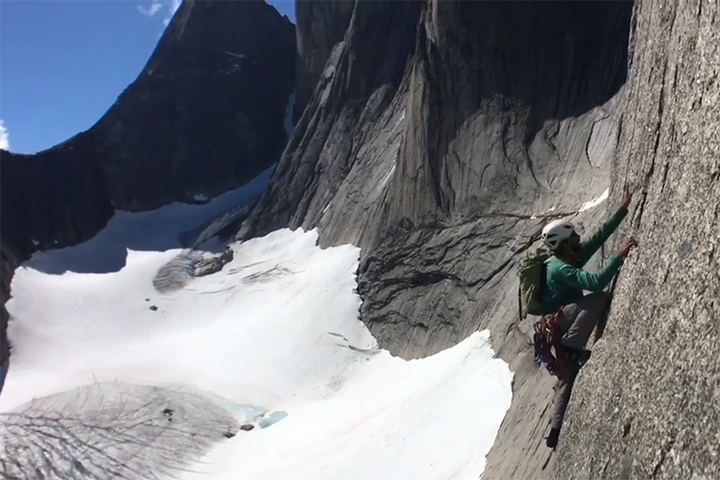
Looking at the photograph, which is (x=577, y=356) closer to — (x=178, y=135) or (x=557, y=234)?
(x=557, y=234)

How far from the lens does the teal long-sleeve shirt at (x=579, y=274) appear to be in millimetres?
7184

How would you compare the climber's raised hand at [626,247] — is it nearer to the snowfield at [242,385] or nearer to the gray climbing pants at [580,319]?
the gray climbing pants at [580,319]

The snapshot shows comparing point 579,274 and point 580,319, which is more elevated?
point 579,274

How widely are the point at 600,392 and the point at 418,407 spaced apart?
12607 mm

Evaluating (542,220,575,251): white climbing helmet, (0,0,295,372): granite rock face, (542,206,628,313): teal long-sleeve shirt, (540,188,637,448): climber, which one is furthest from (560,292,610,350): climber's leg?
(0,0,295,372): granite rock face

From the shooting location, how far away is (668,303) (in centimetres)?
589

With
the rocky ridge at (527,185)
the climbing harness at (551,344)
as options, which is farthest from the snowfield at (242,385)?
the climbing harness at (551,344)

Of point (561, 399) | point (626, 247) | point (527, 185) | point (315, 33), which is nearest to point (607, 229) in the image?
point (626, 247)

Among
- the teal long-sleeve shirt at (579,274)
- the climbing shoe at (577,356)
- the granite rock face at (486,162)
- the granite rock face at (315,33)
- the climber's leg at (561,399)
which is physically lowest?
the climber's leg at (561,399)

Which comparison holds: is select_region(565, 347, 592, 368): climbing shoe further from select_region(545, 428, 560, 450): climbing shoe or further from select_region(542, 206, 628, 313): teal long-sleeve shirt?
select_region(545, 428, 560, 450): climbing shoe

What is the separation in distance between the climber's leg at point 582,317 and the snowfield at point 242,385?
268 inches

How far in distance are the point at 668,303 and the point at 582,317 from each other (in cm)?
207

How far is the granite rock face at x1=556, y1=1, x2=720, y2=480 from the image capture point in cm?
515

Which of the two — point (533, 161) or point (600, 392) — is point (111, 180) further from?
point (600, 392)
